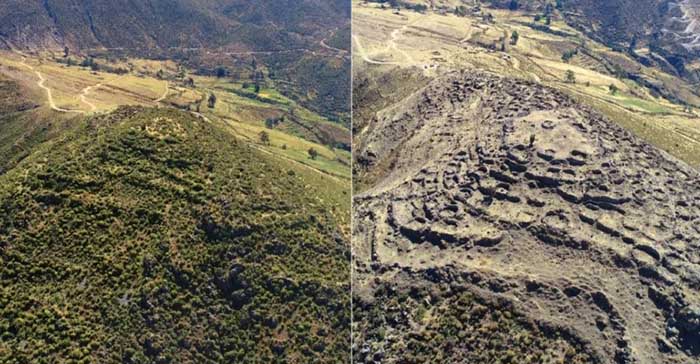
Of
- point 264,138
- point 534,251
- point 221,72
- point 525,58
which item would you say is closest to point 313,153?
point 264,138

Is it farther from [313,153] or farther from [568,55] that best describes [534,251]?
[568,55]

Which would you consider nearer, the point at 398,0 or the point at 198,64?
the point at 398,0

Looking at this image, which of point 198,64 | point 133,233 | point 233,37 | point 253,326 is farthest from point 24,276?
point 233,37

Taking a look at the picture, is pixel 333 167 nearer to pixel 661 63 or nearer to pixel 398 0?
pixel 398 0

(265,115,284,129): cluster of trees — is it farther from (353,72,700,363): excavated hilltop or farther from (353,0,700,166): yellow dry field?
(353,72,700,363): excavated hilltop

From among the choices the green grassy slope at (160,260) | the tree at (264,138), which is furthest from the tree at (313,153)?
the green grassy slope at (160,260)

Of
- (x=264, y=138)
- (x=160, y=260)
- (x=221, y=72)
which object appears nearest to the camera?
(x=160, y=260)
